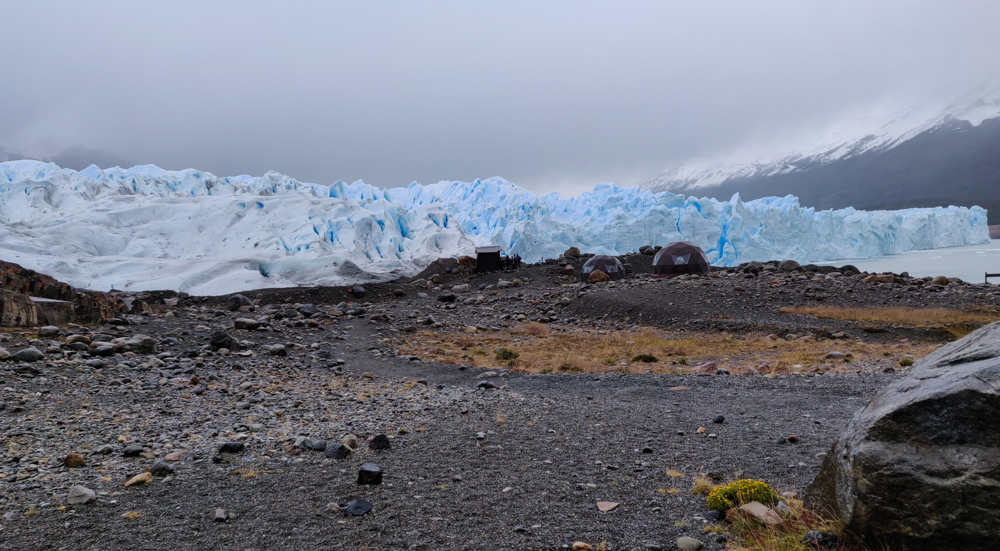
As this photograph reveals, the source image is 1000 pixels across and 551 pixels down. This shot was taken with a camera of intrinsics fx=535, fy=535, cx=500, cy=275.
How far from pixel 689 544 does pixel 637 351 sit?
1007cm

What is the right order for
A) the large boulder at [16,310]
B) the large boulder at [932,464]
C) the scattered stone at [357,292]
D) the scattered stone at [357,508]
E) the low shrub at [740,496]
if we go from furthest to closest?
the scattered stone at [357,292] → the large boulder at [16,310] → the scattered stone at [357,508] → the low shrub at [740,496] → the large boulder at [932,464]

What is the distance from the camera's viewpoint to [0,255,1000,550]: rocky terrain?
3320mm

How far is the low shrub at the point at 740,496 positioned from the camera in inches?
130

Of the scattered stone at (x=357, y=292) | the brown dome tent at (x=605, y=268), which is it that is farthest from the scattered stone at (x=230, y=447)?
the brown dome tent at (x=605, y=268)

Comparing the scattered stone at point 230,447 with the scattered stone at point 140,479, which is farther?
the scattered stone at point 230,447

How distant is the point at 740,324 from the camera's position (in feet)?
52.0

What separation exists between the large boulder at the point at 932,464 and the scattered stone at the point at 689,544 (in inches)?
28.6

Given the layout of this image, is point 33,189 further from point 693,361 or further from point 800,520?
point 800,520

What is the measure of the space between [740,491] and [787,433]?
2181mm

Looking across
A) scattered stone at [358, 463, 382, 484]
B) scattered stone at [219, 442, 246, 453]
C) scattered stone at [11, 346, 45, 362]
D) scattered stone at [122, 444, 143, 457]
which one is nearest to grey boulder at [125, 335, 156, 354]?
scattered stone at [11, 346, 45, 362]

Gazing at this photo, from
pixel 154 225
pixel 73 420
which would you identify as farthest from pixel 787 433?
pixel 154 225

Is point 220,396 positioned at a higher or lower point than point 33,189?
Result: lower

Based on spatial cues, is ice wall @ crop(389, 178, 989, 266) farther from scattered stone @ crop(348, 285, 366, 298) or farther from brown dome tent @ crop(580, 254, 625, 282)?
scattered stone @ crop(348, 285, 366, 298)

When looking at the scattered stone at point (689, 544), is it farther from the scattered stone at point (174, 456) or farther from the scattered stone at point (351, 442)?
the scattered stone at point (174, 456)
